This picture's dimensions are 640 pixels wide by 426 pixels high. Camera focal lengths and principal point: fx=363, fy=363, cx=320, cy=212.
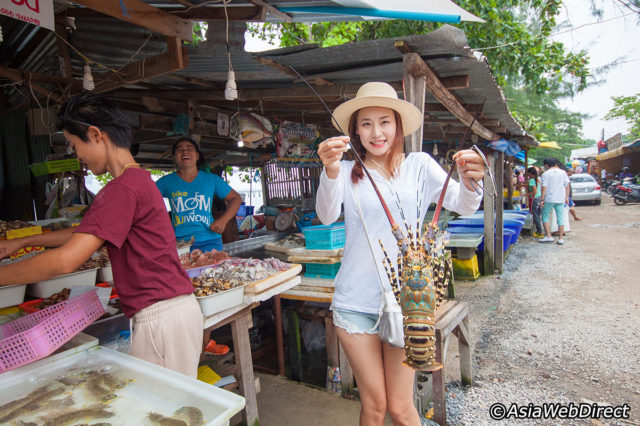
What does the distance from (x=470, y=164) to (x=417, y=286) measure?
0.65 meters

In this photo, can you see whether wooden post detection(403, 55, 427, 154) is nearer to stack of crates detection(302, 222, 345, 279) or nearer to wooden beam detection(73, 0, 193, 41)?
stack of crates detection(302, 222, 345, 279)

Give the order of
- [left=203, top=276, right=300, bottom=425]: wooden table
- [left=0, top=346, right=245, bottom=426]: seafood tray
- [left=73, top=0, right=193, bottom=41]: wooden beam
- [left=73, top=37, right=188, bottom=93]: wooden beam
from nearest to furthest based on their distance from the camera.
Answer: [left=0, top=346, right=245, bottom=426]: seafood tray
[left=73, top=0, right=193, bottom=41]: wooden beam
[left=203, top=276, right=300, bottom=425]: wooden table
[left=73, top=37, right=188, bottom=93]: wooden beam

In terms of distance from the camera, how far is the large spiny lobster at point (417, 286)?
1.75 meters

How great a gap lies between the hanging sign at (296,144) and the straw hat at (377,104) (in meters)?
3.95

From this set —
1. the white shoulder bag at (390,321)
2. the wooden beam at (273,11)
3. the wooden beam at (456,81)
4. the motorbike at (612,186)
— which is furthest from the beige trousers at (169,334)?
the motorbike at (612,186)

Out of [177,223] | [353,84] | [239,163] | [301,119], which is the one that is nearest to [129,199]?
[177,223]

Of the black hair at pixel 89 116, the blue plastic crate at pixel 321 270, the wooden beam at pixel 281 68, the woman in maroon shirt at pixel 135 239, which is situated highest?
the wooden beam at pixel 281 68

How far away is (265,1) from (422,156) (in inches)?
69.3

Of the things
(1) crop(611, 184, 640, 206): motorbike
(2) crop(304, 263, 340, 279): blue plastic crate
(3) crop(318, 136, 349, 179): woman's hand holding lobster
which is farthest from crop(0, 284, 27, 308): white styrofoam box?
(1) crop(611, 184, 640, 206): motorbike

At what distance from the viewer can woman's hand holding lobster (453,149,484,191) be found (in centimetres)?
175

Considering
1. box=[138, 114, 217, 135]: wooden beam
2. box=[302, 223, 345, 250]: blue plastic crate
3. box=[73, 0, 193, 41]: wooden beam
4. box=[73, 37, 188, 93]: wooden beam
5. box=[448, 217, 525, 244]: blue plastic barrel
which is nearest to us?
box=[73, 0, 193, 41]: wooden beam

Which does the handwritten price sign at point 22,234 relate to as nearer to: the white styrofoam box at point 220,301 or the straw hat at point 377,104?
the white styrofoam box at point 220,301

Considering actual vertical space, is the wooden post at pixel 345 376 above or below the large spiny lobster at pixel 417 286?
below

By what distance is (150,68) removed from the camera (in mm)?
3348
